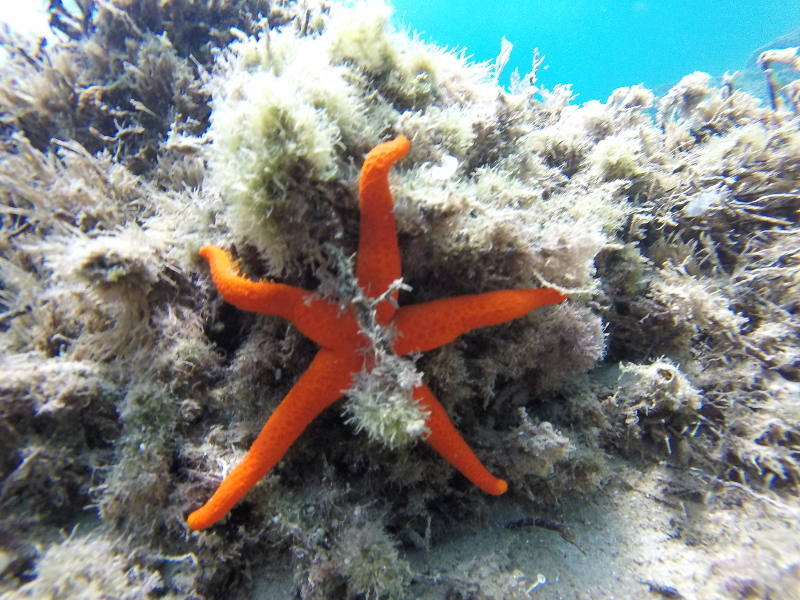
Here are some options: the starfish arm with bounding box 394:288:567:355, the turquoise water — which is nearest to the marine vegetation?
the starfish arm with bounding box 394:288:567:355

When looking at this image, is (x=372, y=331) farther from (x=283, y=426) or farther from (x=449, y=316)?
(x=283, y=426)

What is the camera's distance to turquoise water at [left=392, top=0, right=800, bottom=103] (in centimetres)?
6544

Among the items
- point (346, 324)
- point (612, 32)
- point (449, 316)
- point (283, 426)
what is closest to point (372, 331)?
point (346, 324)

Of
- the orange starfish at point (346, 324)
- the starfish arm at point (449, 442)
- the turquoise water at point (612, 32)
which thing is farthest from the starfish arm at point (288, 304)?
the turquoise water at point (612, 32)

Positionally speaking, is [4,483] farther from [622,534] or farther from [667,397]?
[667,397]

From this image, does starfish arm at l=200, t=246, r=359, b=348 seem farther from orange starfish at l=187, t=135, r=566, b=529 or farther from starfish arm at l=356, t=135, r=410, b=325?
starfish arm at l=356, t=135, r=410, b=325

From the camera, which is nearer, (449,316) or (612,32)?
(449,316)

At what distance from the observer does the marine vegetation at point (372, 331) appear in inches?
98.2

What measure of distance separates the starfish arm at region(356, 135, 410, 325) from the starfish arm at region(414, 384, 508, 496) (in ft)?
2.03

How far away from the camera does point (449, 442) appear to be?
2.60 metres

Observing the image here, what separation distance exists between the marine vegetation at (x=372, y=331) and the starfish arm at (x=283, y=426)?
3 cm

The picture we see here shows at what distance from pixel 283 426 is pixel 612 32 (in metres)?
117

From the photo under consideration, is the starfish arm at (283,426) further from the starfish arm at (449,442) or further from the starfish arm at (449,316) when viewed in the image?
the starfish arm at (449,442)

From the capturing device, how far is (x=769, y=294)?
10.8 ft
